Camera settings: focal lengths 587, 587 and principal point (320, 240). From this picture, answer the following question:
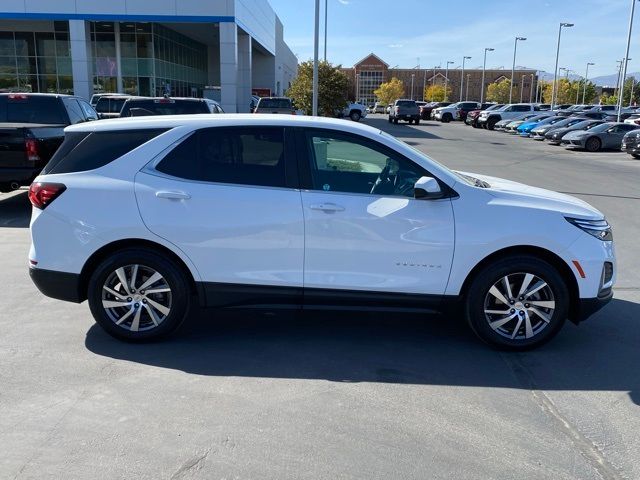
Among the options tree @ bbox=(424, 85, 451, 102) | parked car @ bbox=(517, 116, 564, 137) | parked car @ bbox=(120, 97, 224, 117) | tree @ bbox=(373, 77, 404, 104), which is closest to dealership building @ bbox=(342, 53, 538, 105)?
tree @ bbox=(424, 85, 451, 102)

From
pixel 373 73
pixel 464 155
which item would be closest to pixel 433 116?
pixel 464 155

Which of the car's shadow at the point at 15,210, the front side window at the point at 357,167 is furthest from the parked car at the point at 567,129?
the front side window at the point at 357,167

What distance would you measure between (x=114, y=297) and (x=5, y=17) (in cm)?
3374

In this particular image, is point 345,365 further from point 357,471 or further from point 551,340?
point 551,340

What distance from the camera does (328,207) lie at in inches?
177

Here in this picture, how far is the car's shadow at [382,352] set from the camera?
4.28m

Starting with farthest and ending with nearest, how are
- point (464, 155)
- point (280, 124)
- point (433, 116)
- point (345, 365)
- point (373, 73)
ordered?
point (373, 73), point (433, 116), point (464, 155), point (280, 124), point (345, 365)

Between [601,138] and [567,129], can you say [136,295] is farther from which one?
[567,129]

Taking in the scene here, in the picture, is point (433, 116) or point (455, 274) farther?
point (433, 116)

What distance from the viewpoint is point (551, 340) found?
4.89m

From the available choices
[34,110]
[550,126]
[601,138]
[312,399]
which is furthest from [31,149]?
[550,126]

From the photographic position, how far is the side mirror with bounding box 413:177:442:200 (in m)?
4.41

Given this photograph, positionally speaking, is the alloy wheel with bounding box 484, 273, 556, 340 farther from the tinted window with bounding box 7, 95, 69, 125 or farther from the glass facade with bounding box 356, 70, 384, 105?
the glass facade with bounding box 356, 70, 384, 105

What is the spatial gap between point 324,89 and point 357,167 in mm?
27254
